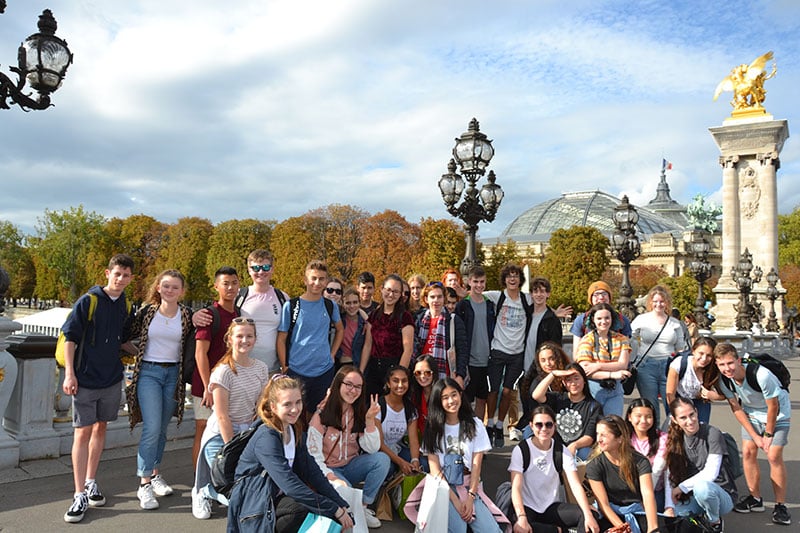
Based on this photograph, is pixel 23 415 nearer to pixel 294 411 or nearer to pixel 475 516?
pixel 294 411

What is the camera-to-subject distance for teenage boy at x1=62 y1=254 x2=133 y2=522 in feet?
15.5

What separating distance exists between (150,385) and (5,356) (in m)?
1.77

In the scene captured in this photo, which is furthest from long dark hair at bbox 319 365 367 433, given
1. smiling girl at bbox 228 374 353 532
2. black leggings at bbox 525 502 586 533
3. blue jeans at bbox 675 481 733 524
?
blue jeans at bbox 675 481 733 524

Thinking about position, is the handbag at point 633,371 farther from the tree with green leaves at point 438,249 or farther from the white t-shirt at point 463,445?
the tree with green leaves at point 438,249

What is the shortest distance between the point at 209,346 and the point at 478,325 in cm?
295

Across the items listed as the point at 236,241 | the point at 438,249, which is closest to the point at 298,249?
the point at 236,241

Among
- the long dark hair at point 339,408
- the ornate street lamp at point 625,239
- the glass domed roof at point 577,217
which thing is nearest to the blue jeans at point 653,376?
the long dark hair at point 339,408

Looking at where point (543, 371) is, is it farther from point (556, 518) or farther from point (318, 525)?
point (318, 525)

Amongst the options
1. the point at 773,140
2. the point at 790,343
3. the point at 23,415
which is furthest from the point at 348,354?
the point at 773,140

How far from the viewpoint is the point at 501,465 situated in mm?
6457

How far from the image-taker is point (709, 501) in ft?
15.2

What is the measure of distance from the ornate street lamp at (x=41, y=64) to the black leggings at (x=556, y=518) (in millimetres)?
6970

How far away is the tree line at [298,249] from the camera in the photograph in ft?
144

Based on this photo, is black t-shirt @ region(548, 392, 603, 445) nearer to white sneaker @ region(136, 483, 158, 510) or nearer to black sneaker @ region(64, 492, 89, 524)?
white sneaker @ region(136, 483, 158, 510)
